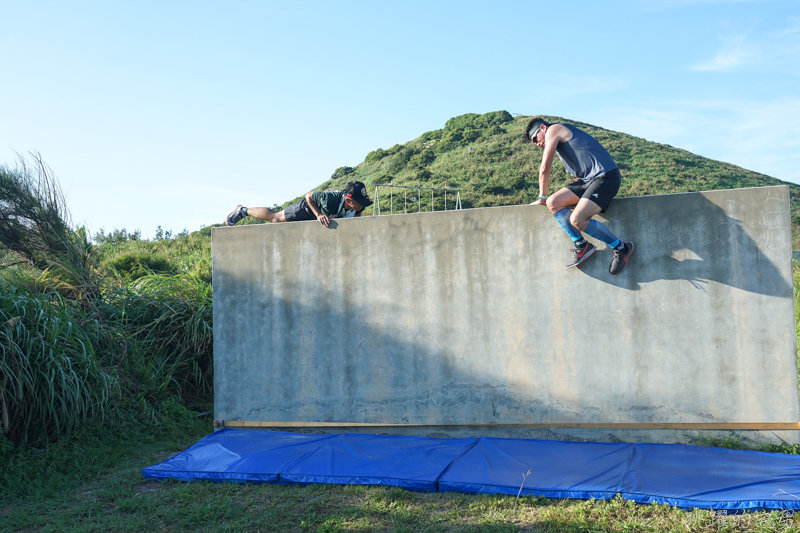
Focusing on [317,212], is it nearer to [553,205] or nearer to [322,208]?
[322,208]

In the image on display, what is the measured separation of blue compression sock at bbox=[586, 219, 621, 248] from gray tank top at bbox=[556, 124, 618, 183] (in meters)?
0.39

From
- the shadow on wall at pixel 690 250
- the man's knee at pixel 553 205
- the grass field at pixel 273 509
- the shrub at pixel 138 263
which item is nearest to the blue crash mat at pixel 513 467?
the grass field at pixel 273 509

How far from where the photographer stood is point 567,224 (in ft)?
13.6

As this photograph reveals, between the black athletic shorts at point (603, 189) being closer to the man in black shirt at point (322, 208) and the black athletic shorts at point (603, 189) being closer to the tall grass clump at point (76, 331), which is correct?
the man in black shirt at point (322, 208)

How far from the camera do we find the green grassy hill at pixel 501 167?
Result: 93.8ft

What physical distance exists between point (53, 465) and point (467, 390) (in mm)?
3348

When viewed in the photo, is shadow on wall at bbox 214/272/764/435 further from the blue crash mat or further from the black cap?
the black cap

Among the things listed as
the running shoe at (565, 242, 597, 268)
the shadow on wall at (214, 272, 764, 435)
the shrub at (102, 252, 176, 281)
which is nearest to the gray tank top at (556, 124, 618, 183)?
the running shoe at (565, 242, 597, 268)

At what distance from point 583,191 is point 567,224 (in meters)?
0.30

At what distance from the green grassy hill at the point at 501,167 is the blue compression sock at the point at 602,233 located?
21976mm

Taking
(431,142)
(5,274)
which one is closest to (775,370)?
(5,274)

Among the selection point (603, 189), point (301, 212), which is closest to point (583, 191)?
point (603, 189)

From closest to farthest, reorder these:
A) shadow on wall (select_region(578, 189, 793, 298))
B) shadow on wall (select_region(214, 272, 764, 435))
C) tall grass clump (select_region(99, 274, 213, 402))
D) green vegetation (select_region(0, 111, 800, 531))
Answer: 1. green vegetation (select_region(0, 111, 800, 531))
2. shadow on wall (select_region(578, 189, 793, 298))
3. shadow on wall (select_region(214, 272, 764, 435))
4. tall grass clump (select_region(99, 274, 213, 402))

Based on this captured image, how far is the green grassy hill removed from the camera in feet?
93.8
